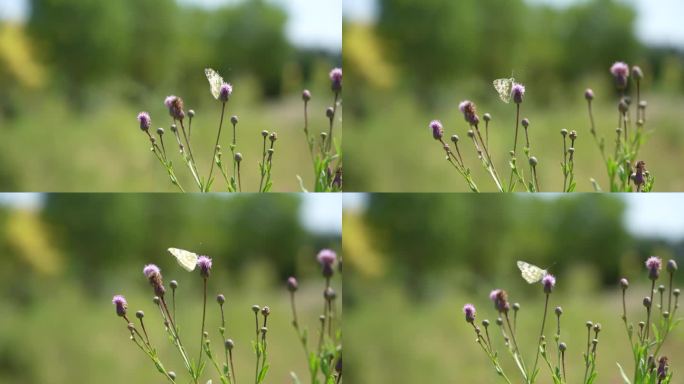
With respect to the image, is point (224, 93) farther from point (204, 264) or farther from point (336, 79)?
point (204, 264)

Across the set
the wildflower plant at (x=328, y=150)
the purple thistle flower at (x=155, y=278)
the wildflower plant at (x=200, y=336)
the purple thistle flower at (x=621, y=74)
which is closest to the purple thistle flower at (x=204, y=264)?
the wildflower plant at (x=200, y=336)

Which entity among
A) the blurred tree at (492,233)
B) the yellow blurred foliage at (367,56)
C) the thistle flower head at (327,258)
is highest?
the yellow blurred foliage at (367,56)

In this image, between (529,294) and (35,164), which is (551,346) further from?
(35,164)

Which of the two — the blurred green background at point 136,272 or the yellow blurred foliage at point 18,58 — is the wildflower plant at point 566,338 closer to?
the blurred green background at point 136,272

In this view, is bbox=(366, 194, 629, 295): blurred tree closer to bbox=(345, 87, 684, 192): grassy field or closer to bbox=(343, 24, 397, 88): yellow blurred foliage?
bbox=(345, 87, 684, 192): grassy field

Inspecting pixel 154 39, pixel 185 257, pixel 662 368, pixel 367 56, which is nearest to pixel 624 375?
pixel 662 368

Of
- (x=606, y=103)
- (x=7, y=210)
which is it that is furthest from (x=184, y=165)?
(x=606, y=103)
